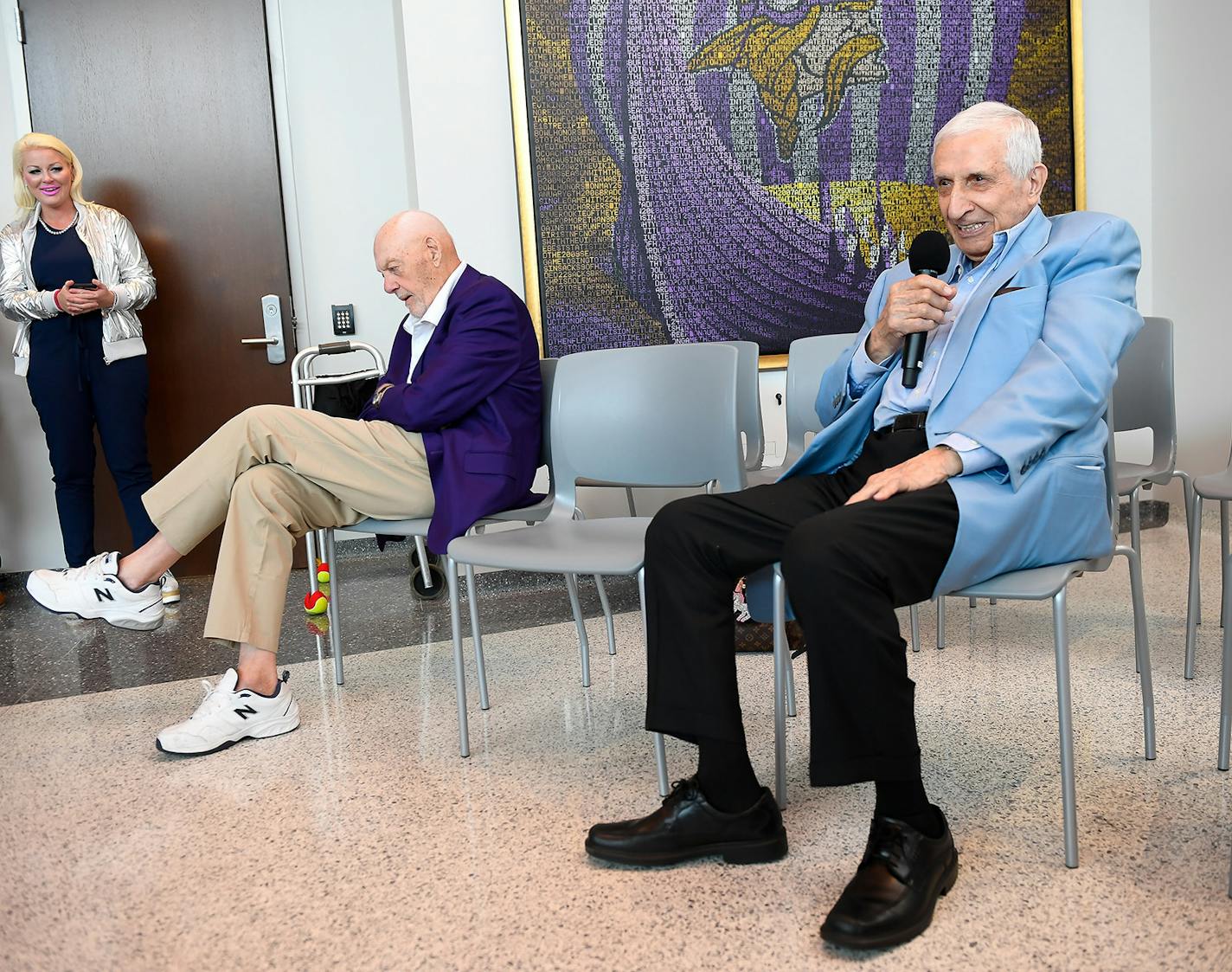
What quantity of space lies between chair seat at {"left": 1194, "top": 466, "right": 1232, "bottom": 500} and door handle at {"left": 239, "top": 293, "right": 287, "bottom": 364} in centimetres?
333

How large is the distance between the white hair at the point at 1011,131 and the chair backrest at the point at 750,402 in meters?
A: 0.59

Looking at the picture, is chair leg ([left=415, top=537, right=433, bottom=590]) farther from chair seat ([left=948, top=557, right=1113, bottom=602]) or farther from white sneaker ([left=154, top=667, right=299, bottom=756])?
chair seat ([left=948, top=557, right=1113, bottom=602])

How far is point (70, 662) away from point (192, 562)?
130 cm

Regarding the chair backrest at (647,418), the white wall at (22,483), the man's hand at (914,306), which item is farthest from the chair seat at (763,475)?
the white wall at (22,483)

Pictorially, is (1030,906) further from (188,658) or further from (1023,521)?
(188,658)

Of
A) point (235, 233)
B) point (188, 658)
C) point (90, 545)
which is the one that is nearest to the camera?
point (188, 658)

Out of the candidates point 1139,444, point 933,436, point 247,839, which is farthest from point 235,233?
point 1139,444

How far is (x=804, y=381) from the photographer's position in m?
3.13

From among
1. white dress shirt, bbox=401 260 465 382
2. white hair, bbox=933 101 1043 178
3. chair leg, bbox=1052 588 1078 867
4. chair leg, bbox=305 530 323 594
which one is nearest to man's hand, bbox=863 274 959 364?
white hair, bbox=933 101 1043 178

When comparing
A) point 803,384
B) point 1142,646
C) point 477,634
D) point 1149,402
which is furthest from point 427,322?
point 1149,402

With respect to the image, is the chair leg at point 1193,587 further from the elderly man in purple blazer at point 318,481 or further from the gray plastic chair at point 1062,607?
the elderly man in purple blazer at point 318,481

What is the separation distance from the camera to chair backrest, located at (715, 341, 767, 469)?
2.38 metres

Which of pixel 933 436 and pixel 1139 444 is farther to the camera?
pixel 1139 444

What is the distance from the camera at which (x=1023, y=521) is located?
159 centimetres
